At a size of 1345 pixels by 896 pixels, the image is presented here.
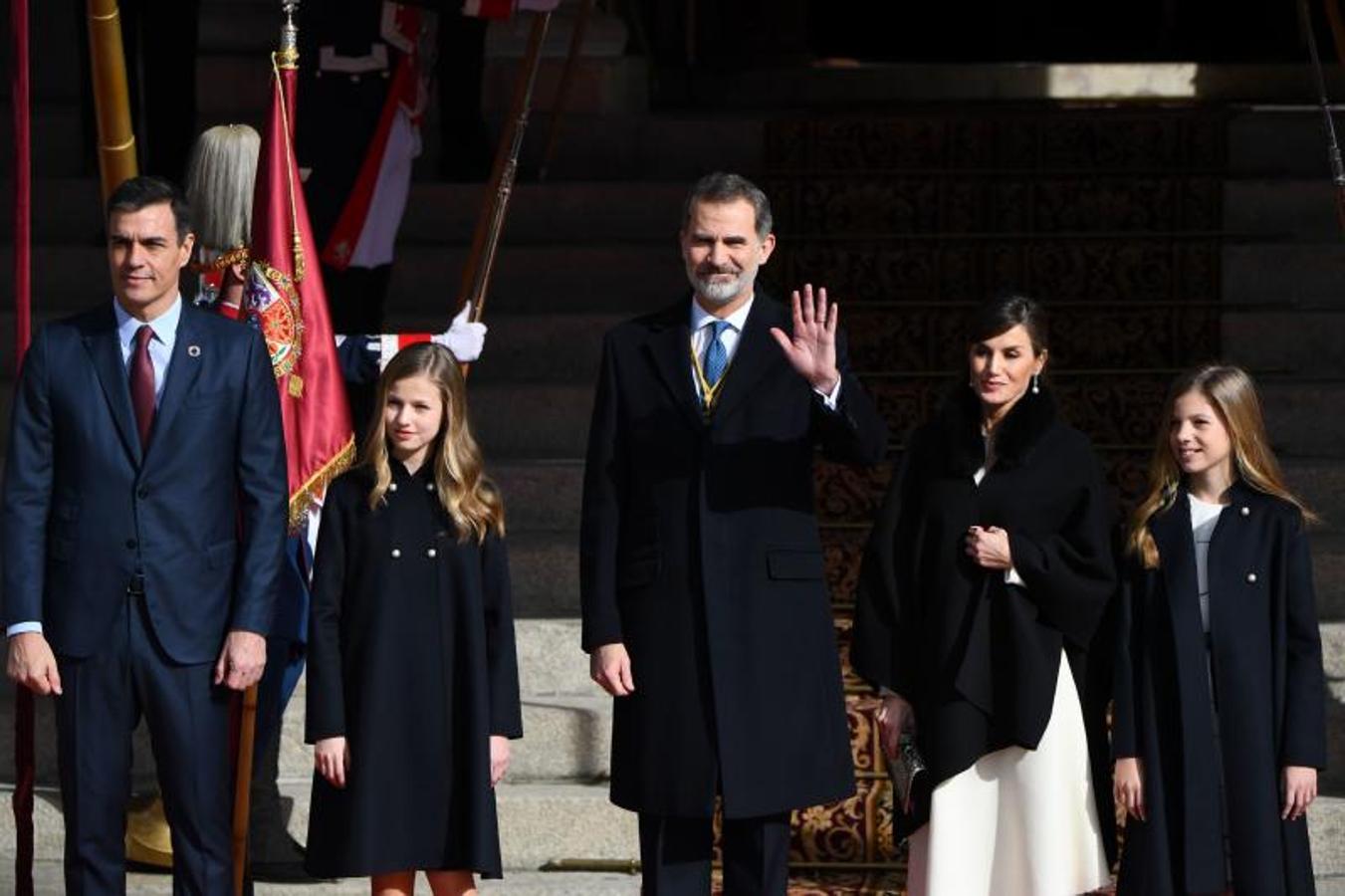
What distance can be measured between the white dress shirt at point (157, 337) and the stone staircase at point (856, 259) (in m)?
1.86

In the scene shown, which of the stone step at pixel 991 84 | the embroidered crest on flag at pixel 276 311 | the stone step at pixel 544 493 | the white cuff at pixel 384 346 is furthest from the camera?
the stone step at pixel 991 84

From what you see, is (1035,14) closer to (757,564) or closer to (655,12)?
(655,12)

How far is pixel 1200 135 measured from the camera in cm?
1012

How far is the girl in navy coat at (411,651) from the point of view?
235 inches

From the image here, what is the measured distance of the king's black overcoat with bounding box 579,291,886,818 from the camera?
18.9 feet

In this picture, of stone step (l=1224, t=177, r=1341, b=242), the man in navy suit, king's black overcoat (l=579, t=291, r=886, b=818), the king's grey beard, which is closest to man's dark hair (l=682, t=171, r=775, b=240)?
the king's grey beard

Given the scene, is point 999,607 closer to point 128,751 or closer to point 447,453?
point 447,453

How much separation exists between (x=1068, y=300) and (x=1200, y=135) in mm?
1140

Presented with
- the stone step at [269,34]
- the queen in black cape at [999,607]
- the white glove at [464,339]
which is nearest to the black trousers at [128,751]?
the white glove at [464,339]

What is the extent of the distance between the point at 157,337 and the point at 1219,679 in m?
2.19

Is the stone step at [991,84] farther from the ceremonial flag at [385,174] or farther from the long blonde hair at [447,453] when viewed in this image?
the long blonde hair at [447,453]

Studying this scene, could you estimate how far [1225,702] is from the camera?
585 centimetres

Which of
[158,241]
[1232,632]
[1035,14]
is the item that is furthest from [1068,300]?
[1035,14]

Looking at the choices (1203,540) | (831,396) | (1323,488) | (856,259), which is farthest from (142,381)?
(856,259)
